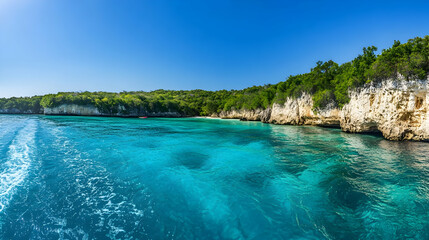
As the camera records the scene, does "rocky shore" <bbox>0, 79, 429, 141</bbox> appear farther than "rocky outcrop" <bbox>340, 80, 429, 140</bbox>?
Yes

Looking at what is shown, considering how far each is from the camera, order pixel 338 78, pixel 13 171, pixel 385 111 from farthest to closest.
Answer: pixel 338 78 < pixel 385 111 < pixel 13 171

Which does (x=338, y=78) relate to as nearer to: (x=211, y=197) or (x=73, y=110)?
(x=211, y=197)

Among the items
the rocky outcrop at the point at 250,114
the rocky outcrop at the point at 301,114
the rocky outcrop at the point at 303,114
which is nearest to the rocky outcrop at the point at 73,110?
the rocky outcrop at the point at 250,114

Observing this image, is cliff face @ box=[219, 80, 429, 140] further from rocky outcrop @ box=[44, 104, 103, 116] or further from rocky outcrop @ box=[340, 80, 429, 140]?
rocky outcrop @ box=[44, 104, 103, 116]

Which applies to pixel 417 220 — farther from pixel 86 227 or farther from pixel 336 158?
pixel 86 227

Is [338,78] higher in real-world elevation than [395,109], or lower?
higher

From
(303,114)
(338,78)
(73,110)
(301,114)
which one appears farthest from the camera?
(73,110)

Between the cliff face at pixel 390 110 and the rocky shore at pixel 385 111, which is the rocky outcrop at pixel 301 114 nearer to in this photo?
the rocky shore at pixel 385 111

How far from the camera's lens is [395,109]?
1816 centimetres

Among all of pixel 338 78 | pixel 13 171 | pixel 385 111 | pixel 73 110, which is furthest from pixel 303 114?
pixel 73 110

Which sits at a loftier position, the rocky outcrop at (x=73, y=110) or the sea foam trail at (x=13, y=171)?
the rocky outcrop at (x=73, y=110)

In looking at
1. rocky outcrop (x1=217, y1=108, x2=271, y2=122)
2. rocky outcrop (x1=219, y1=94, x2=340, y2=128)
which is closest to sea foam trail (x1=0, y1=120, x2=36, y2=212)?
rocky outcrop (x1=219, y1=94, x2=340, y2=128)

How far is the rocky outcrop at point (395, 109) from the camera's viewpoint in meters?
16.6

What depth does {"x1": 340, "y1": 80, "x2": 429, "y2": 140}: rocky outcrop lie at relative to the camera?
1659 centimetres
